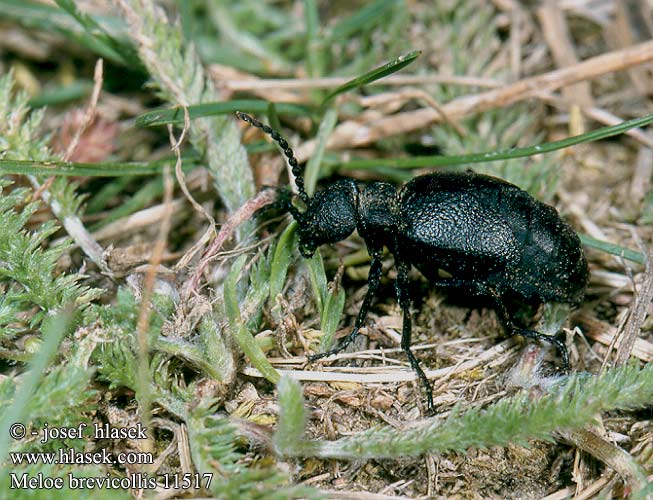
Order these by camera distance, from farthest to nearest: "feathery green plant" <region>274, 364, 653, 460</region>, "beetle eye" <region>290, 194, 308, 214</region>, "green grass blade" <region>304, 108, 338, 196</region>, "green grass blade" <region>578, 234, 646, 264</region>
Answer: "green grass blade" <region>304, 108, 338, 196</region> < "beetle eye" <region>290, 194, 308, 214</region> < "green grass blade" <region>578, 234, 646, 264</region> < "feathery green plant" <region>274, 364, 653, 460</region>

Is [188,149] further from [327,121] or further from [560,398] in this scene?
[560,398]

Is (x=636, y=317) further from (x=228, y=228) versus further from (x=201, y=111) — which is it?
(x=201, y=111)

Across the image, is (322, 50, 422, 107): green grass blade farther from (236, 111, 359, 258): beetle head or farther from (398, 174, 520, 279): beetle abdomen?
(398, 174, 520, 279): beetle abdomen

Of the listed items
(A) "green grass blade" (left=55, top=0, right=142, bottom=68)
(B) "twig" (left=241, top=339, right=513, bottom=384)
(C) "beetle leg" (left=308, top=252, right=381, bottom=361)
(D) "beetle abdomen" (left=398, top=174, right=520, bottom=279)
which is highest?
(A) "green grass blade" (left=55, top=0, right=142, bottom=68)

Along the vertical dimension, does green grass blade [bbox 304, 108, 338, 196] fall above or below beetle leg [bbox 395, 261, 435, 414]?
above

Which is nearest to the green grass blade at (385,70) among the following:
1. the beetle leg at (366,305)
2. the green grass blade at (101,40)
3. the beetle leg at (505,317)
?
the beetle leg at (366,305)

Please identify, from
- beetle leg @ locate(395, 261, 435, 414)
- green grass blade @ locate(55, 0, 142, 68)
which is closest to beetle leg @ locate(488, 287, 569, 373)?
beetle leg @ locate(395, 261, 435, 414)

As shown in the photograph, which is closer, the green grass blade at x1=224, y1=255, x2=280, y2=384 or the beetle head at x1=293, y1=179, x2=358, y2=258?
the green grass blade at x1=224, y1=255, x2=280, y2=384

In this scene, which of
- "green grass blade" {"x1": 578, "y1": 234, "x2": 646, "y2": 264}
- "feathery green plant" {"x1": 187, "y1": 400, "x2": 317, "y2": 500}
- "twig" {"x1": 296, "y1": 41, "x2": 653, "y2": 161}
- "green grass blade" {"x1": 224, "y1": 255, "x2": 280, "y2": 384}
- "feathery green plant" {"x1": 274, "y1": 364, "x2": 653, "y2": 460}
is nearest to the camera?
"feathery green plant" {"x1": 187, "y1": 400, "x2": 317, "y2": 500}
